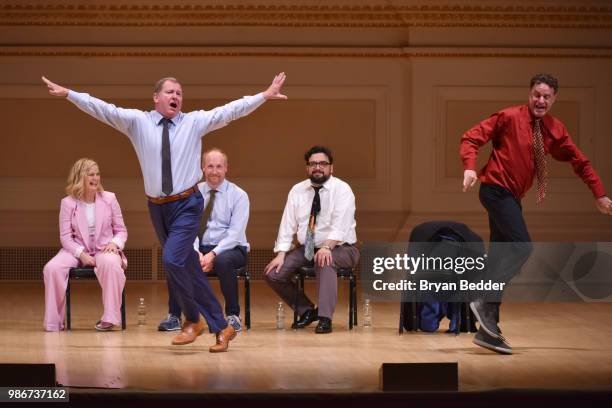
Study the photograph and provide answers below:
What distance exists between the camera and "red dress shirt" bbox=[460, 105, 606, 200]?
6527mm

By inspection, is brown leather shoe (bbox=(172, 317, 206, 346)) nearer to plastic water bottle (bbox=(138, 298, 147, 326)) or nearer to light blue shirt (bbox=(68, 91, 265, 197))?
light blue shirt (bbox=(68, 91, 265, 197))

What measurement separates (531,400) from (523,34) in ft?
19.4

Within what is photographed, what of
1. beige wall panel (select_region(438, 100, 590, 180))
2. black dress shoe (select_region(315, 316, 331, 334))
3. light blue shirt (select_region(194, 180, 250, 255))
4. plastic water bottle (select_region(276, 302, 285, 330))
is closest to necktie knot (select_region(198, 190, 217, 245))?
light blue shirt (select_region(194, 180, 250, 255))

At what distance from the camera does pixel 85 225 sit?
7.70 meters

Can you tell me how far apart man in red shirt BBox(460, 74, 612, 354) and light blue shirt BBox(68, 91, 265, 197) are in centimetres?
130

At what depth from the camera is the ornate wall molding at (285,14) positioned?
32.4 feet

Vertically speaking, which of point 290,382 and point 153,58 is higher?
point 153,58

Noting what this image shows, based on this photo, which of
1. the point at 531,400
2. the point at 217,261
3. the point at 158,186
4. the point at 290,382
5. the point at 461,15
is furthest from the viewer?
the point at 461,15

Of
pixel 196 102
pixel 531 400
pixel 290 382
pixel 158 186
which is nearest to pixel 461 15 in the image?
pixel 196 102

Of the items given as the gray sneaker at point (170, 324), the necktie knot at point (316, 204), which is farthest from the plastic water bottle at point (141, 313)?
the necktie knot at point (316, 204)

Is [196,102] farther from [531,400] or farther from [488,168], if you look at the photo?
[531,400]

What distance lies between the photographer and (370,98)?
32.8 ft

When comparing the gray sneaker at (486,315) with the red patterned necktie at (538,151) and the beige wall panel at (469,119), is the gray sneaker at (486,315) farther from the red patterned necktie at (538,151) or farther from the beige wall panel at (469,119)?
the beige wall panel at (469,119)

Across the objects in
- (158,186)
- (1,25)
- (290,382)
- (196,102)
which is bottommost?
(290,382)
